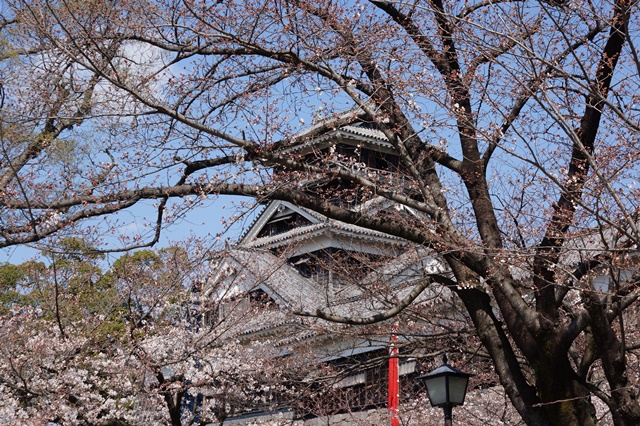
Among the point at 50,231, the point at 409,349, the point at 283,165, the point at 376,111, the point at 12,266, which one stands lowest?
the point at 409,349

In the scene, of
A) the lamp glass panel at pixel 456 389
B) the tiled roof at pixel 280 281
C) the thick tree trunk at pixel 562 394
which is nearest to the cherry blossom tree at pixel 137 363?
the tiled roof at pixel 280 281

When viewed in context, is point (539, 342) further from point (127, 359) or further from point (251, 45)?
point (127, 359)

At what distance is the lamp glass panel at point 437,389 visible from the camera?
7.23 meters

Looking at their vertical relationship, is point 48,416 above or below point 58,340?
below

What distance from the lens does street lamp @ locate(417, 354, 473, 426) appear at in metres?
7.20

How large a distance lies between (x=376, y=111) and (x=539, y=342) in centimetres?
290

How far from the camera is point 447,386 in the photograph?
23.7 feet

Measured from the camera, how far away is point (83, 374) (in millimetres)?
12578

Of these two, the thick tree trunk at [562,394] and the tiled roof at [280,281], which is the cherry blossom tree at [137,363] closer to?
the tiled roof at [280,281]

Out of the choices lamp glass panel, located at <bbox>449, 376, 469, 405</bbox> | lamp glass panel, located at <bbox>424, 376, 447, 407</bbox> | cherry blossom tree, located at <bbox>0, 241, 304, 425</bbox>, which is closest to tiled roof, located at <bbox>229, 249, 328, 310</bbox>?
cherry blossom tree, located at <bbox>0, 241, 304, 425</bbox>

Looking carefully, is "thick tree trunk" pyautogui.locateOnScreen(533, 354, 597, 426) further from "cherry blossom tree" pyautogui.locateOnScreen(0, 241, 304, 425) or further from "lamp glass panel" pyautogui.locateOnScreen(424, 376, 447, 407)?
"cherry blossom tree" pyautogui.locateOnScreen(0, 241, 304, 425)

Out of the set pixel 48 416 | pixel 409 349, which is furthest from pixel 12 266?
pixel 409 349

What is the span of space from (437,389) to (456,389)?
0.20 meters

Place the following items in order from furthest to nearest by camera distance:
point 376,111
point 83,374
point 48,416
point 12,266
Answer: point 12,266 → point 83,374 → point 48,416 → point 376,111
